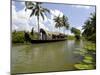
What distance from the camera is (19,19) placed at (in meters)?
2.48

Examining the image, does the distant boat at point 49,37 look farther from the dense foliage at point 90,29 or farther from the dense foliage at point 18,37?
the dense foliage at point 90,29

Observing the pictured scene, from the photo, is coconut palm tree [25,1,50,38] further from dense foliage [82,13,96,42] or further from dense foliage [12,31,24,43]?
dense foliage [82,13,96,42]

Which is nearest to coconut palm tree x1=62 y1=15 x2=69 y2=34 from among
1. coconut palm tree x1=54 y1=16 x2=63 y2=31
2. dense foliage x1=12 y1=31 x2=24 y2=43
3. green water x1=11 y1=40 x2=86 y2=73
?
coconut palm tree x1=54 y1=16 x2=63 y2=31

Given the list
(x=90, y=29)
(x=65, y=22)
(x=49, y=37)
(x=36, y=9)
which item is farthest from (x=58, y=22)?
(x=90, y=29)

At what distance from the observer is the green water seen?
2473 mm

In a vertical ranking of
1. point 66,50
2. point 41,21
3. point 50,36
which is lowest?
point 66,50

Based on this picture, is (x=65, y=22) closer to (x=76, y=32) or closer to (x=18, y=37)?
(x=76, y=32)

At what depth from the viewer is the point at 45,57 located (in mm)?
2578

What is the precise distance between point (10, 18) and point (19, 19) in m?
0.11

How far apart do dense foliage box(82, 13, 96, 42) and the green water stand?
120 mm

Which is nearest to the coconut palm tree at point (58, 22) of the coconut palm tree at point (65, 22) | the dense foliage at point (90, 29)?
the coconut palm tree at point (65, 22)

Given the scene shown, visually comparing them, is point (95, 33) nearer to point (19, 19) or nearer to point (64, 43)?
point (64, 43)

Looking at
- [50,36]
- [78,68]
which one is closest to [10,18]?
[50,36]

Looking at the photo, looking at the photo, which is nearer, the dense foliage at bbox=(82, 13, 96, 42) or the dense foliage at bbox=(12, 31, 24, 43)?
the dense foliage at bbox=(12, 31, 24, 43)
